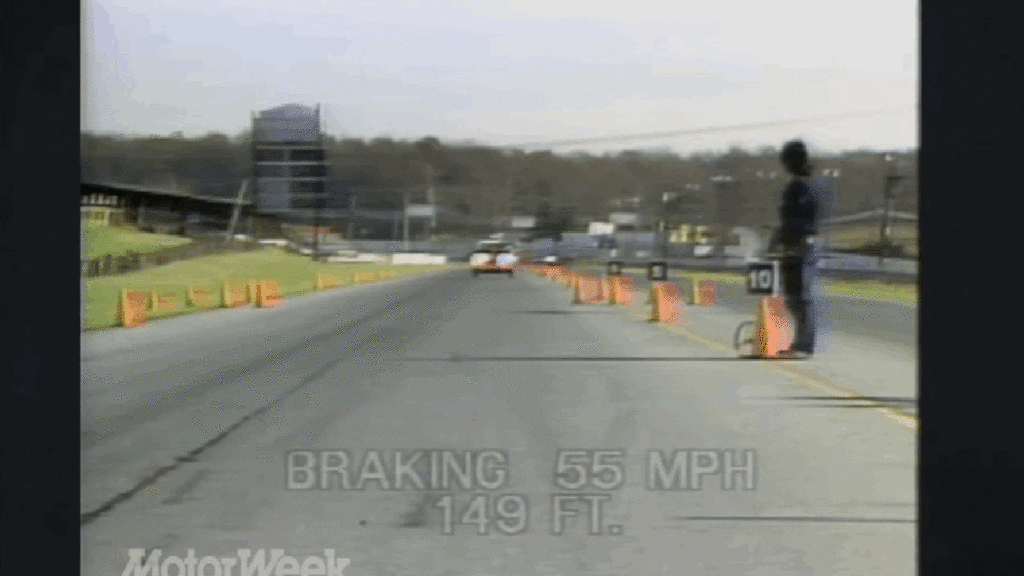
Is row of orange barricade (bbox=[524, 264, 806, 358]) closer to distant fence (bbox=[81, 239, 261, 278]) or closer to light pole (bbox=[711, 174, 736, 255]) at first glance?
light pole (bbox=[711, 174, 736, 255])

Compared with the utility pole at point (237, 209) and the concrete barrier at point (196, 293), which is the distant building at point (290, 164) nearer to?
the utility pole at point (237, 209)

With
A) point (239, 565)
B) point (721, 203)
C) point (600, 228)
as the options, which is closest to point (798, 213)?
point (721, 203)

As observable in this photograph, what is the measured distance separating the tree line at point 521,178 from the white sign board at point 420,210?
5 cm

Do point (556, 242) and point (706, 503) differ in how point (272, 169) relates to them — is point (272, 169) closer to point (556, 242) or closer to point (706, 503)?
point (556, 242)

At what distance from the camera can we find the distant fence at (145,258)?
6996mm

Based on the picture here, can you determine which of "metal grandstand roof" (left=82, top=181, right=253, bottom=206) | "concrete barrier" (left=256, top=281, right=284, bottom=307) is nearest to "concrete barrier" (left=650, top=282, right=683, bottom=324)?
"concrete barrier" (left=256, top=281, right=284, bottom=307)

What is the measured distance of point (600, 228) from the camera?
638cm

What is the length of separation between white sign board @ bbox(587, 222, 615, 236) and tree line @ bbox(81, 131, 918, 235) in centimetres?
4

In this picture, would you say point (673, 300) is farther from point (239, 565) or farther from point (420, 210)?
point (239, 565)

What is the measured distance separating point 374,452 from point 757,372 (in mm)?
5359

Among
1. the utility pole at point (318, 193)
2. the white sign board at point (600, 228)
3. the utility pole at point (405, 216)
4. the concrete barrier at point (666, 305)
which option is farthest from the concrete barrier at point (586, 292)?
the utility pole at point (318, 193)

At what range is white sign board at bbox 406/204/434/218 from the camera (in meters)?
6.21

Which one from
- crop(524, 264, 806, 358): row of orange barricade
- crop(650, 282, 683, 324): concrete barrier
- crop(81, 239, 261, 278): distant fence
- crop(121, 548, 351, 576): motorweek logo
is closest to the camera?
crop(121, 548, 351, 576): motorweek logo

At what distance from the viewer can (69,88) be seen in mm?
5070
